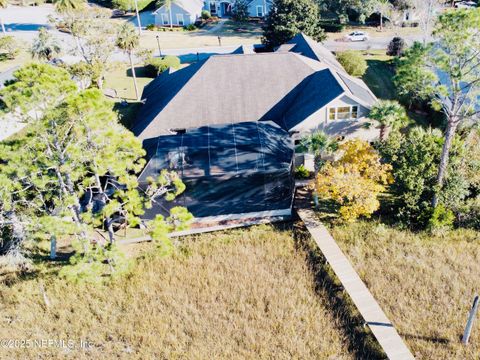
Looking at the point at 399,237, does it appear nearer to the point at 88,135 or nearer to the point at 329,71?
the point at 329,71

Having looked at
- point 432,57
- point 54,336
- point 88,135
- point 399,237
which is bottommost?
point 54,336

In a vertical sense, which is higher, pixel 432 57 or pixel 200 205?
pixel 432 57

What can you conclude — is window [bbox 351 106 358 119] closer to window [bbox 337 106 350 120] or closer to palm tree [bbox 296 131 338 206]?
window [bbox 337 106 350 120]

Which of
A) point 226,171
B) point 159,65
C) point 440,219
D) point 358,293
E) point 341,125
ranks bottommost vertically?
point 358,293

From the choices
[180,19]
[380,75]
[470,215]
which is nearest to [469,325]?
[470,215]

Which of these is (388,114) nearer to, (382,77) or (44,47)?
(382,77)

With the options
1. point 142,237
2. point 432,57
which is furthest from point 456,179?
point 142,237

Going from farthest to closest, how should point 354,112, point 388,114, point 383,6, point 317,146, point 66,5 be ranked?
point 383,6, point 66,5, point 354,112, point 388,114, point 317,146
